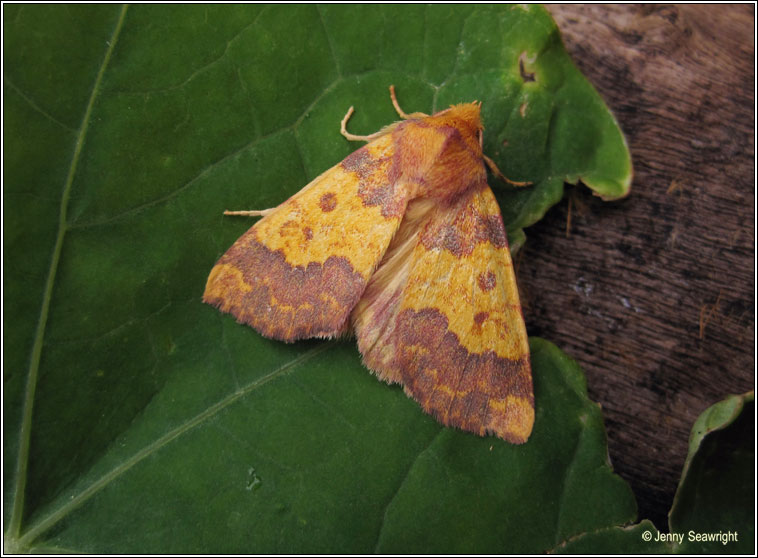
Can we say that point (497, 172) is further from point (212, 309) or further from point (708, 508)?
point (708, 508)

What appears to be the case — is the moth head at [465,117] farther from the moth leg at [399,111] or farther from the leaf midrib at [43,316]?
the leaf midrib at [43,316]

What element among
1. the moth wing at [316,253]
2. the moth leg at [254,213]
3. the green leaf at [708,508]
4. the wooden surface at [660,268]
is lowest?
the green leaf at [708,508]

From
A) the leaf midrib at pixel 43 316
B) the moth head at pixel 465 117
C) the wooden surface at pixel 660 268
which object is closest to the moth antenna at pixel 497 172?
the moth head at pixel 465 117

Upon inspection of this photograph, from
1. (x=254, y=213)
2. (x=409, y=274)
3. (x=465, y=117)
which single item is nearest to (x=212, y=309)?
(x=254, y=213)

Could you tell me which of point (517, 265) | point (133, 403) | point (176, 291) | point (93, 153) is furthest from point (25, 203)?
point (517, 265)

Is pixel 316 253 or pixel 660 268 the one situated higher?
pixel 316 253

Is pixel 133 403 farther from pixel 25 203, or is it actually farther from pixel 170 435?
pixel 25 203
